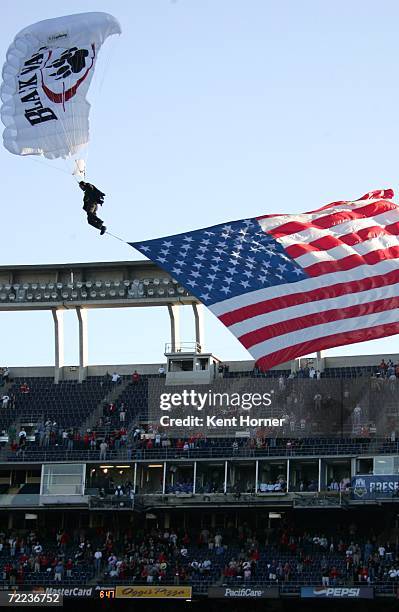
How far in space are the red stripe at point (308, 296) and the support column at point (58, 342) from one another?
32677 mm

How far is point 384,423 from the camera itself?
54.5 m

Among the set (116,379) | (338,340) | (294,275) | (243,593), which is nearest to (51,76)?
(294,275)

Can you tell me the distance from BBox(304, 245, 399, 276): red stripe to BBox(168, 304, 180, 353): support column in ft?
97.5

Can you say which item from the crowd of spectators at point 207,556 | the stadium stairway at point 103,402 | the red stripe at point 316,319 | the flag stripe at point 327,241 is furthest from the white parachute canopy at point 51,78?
the stadium stairway at point 103,402

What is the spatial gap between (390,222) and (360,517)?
2370 centimetres

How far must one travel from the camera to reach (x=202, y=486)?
5512 cm

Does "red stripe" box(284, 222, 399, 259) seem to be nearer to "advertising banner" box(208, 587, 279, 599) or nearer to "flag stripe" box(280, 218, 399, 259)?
"flag stripe" box(280, 218, 399, 259)

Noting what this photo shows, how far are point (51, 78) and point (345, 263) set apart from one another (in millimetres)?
12180

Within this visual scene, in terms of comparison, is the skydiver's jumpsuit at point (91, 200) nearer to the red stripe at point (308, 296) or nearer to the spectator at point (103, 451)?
the red stripe at point (308, 296)

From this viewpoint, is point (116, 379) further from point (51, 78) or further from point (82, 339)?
point (51, 78)

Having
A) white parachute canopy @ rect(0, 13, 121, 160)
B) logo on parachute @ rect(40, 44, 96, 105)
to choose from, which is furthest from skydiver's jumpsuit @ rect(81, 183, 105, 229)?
logo on parachute @ rect(40, 44, 96, 105)

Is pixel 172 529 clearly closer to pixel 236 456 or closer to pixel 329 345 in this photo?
pixel 236 456

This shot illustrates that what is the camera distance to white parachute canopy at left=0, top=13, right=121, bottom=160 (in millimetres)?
39188

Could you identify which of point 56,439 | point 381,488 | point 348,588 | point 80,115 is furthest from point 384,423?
point 80,115
